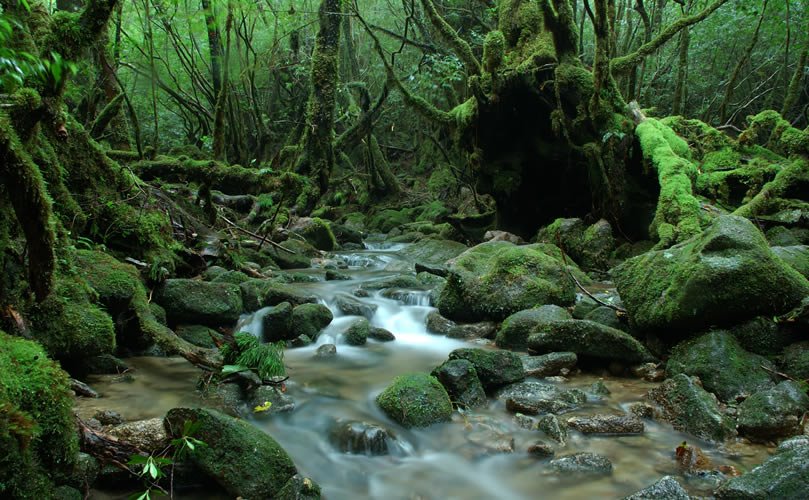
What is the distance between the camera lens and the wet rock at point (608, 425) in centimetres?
394

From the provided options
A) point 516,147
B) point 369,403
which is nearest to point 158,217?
point 369,403

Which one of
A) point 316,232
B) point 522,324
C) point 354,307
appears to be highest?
point 316,232

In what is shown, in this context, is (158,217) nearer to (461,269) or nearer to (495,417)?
(461,269)

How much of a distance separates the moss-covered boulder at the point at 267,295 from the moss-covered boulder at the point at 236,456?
368 cm

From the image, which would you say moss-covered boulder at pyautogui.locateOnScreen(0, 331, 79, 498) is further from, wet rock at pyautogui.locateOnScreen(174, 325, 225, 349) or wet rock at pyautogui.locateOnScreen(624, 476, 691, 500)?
wet rock at pyautogui.locateOnScreen(624, 476, 691, 500)

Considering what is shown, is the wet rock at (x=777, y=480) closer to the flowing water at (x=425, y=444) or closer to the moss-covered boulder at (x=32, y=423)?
the flowing water at (x=425, y=444)

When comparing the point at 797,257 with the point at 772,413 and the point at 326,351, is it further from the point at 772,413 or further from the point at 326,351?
the point at 326,351

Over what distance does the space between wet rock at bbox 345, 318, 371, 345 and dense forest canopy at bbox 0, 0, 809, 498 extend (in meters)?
0.07

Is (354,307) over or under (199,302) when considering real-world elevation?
under

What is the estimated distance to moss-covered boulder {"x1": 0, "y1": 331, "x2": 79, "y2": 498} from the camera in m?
2.14

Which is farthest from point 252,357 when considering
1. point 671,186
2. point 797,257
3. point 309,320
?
point 671,186

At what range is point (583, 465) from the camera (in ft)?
11.3

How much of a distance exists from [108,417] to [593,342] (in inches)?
166

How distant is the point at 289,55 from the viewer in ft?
63.1
